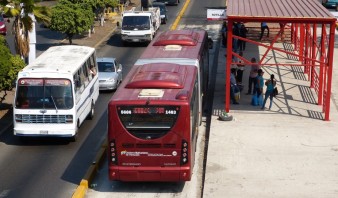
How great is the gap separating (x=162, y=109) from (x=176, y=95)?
0.69 m

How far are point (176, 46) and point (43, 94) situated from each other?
199 inches

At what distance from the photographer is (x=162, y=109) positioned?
1656 centimetres

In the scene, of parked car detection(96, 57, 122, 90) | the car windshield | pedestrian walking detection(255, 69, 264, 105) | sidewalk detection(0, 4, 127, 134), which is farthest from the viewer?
the car windshield

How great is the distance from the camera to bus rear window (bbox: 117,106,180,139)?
652 inches

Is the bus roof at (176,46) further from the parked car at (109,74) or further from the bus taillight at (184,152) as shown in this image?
the bus taillight at (184,152)

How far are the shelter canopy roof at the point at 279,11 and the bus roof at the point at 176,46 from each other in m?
1.60

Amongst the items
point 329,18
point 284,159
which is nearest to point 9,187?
point 284,159

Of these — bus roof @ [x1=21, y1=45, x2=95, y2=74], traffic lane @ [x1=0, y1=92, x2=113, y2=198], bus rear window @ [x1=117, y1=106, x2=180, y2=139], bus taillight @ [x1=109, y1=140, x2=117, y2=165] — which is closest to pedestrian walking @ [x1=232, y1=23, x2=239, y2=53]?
bus roof @ [x1=21, y1=45, x2=95, y2=74]

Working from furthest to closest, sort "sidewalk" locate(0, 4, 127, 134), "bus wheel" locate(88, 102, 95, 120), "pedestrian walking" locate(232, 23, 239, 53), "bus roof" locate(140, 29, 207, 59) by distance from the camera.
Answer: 1. "pedestrian walking" locate(232, 23, 239, 53)
2. "sidewalk" locate(0, 4, 127, 134)
3. "bus wheel" locate(88, 102, 95, 120)
4. "bus roof" locate(140, 29, 207, 59)

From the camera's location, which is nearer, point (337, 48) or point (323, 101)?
point (323, 101)

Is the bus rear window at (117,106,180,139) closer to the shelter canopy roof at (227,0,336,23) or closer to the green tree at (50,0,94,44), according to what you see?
the shelter canopy roof at (227,0,336,23)

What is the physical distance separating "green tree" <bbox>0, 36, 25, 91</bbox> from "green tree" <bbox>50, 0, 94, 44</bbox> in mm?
13595

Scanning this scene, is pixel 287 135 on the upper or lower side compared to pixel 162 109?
lower

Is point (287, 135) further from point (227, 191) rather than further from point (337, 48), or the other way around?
point (337, 48)
